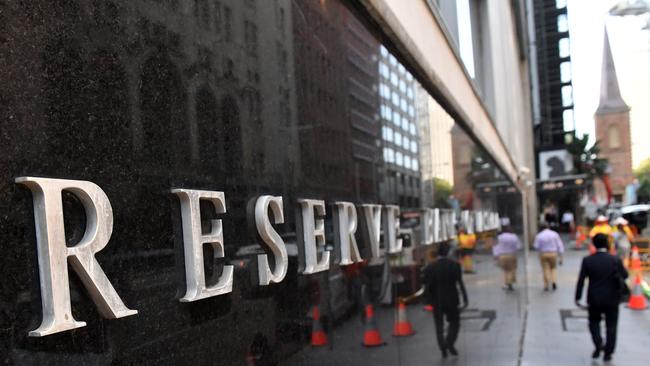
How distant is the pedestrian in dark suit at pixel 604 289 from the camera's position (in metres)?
8.30

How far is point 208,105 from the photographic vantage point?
1736mm

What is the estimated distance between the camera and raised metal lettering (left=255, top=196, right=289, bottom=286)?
1942 millimetres

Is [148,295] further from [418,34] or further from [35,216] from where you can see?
[418,34]

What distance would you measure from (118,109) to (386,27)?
2.44 m

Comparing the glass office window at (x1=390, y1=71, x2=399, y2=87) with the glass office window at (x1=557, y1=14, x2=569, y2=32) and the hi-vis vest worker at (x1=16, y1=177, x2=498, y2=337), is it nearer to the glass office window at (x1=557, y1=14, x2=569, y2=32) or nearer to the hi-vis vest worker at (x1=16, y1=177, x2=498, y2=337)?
the hi-vis vest worker at (x1=16, y1=177, x2=498, y2=337)

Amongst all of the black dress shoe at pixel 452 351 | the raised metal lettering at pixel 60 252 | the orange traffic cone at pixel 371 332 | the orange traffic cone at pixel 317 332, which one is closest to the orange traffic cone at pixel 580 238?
A: the black dress shoe at pixel 452 351

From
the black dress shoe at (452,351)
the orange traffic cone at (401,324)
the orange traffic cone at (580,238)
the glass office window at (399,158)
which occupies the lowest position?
the orange traffic cone at (580,238)

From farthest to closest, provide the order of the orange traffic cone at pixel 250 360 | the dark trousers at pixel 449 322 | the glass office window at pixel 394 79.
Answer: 1. the dark trousers at pixel 449 322
2. the glass office window at pixel 394 79
3. the orange traffic cone at pixel 250 360

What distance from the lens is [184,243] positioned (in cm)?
156

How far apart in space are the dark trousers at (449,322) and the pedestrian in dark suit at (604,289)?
168 inches

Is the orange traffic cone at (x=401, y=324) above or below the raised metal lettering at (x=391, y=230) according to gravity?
below

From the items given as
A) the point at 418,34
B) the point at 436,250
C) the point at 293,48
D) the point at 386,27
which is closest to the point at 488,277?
the point at 436,250

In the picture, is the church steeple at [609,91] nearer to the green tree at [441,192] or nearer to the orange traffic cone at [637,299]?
the orange traffic cone at [637,299]

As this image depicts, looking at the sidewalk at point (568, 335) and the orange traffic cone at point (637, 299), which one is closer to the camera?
the sidewalk at point (568, 335)
